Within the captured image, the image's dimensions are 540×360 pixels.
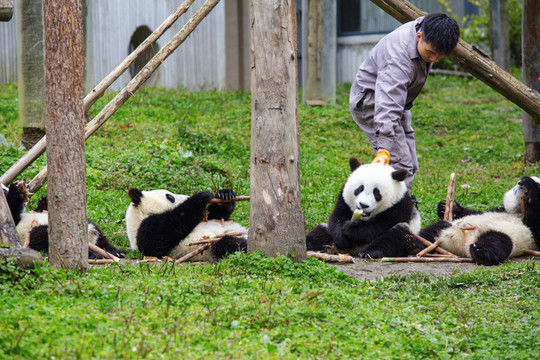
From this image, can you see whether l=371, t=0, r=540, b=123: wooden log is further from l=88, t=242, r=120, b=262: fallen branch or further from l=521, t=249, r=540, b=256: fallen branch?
l=88, t=242, r=120, b=262: fallen branch

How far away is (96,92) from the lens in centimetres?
611

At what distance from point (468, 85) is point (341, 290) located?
12977mm

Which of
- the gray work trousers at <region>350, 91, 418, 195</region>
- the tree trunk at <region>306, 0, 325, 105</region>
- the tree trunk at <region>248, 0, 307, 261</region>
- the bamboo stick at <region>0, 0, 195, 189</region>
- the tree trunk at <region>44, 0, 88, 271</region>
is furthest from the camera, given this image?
the tree trunk at <region>306, 0, 325, 105</region>

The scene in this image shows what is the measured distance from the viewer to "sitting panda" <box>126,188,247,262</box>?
538 cm

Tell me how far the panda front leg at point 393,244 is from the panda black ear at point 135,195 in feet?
6.14

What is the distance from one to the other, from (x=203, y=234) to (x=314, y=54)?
768 cm

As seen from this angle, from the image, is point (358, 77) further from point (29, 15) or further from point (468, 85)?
point (468, 85)

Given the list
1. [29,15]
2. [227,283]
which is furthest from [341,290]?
[29,15]

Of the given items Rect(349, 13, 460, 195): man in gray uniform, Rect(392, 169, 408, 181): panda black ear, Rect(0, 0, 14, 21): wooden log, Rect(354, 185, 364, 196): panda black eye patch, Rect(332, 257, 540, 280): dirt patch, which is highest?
Rect(0, 0, 14, 21): wooden log

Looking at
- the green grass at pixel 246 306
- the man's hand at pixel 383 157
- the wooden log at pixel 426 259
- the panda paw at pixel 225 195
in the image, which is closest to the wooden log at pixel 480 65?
the green grass at pixel 246 306

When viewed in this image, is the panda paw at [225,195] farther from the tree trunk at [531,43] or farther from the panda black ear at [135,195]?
the tree trunk at [531,43]

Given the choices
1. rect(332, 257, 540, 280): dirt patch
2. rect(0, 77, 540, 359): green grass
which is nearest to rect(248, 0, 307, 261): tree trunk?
rect(0, 77, 540, 359): green grass

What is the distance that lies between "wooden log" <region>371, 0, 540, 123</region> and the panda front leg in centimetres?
202

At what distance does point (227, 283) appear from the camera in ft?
13.1
